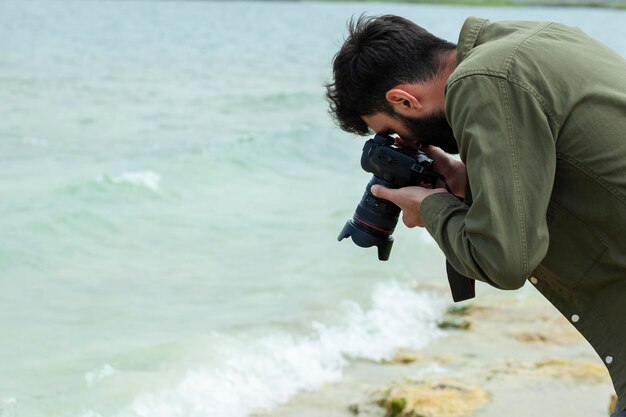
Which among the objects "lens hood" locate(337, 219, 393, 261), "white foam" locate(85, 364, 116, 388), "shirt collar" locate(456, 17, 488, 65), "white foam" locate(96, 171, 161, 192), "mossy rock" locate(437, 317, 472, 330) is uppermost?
"shirt collar" locate(456, 17, 488, 65)

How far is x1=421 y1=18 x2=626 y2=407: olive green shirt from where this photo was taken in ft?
6.15

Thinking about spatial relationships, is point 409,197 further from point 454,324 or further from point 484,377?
point 454,324

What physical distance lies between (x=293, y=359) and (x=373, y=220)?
122 inches

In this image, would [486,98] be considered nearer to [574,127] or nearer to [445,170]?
[574,127]

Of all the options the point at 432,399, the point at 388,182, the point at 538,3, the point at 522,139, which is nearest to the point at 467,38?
the point at 522,139

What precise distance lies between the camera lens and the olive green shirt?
38 cm

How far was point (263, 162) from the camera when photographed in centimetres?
1242

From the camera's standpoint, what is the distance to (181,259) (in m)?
7.74

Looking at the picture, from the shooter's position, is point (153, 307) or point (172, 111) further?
point (172, 111)

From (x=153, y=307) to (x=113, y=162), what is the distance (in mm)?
5704

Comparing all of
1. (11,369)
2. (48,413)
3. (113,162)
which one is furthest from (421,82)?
(113,162)

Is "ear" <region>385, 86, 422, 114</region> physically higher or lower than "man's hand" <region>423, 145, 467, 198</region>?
higher

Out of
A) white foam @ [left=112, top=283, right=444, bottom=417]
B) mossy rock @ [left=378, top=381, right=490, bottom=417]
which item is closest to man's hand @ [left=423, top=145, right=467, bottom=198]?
mossy rock @ [left=378, top=381, right=490, bottom=417]

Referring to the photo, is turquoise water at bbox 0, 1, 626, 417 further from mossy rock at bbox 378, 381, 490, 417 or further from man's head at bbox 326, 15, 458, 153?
mossy rock at bbox 378, 381, 490, 417
